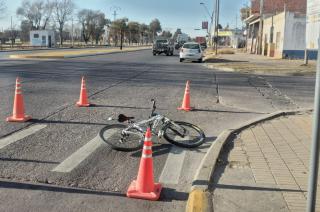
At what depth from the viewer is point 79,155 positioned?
679 centimetres

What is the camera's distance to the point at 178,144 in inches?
294

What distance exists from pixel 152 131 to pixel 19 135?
2.39m

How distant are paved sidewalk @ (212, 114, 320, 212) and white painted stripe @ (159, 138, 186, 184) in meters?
0.55

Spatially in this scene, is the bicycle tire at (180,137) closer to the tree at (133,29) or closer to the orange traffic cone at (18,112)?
the orange traffic cone at (18,112)

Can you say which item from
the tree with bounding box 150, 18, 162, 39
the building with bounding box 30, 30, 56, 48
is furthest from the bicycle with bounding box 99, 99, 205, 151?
the tree with bounding box 150, 18, 162, 39

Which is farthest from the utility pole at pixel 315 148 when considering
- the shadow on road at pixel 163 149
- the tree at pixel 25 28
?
the tree at pixel 25 28

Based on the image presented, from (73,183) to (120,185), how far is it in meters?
0.59

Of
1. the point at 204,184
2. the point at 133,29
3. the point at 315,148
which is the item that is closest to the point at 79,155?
the point at 204,184

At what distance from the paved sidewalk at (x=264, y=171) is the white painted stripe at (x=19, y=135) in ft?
11.5

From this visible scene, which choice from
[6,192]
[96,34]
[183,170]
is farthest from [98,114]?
[96,34]

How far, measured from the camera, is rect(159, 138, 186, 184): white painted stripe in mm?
5791

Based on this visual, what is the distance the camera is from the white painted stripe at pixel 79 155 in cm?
609

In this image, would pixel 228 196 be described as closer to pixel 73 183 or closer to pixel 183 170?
pixel 183 170

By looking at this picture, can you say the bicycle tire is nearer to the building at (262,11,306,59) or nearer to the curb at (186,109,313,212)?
the curb at (186,109,313,212)
